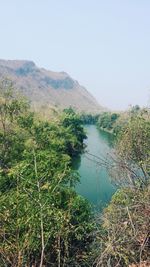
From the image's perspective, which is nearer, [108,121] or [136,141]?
[136,141]

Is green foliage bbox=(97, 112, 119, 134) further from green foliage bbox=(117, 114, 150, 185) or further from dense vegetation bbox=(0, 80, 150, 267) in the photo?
green foliage bbox=(117, 114, 150, 185)

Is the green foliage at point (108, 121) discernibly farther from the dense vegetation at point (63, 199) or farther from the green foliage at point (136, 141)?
the green foliage at point (136, 141)

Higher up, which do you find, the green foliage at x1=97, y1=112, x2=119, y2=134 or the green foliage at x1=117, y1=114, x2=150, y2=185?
the green foliage at x1=117, y1=114, x2=150, y2=185

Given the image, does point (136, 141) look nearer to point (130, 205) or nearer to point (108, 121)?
point (130, 205)

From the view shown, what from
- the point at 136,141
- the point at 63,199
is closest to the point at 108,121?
the point at 136,141

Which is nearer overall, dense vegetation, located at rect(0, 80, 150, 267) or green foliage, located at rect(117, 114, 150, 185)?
dense vegetation, located at rect(0, 80, 150, 267)

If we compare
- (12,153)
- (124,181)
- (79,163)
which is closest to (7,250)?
(124,181)

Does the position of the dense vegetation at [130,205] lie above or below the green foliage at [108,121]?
above

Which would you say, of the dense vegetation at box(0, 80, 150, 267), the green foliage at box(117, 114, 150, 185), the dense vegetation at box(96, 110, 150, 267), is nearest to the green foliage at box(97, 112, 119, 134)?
the dense vegetation at box(0, 80, 150, 267)

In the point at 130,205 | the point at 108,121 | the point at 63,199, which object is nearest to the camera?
the point at 130,205

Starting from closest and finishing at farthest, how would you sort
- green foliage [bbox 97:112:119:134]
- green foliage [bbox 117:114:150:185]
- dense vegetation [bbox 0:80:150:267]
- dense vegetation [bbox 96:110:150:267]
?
dense vegetation [bbox 96:110:150:267] < dense vegetation [bbox 0:80:150:267] < green foliage [bbox 117:114:150:185] < green foliage [bbox 97:112:119:134]

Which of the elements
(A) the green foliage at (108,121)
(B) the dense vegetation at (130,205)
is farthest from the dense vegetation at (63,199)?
(A) the green foliage at (108,121)

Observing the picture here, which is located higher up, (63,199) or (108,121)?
(63,199)

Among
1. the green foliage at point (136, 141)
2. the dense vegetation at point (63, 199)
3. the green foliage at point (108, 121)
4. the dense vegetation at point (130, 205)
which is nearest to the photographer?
the dense vegetation at point (130, 205)
